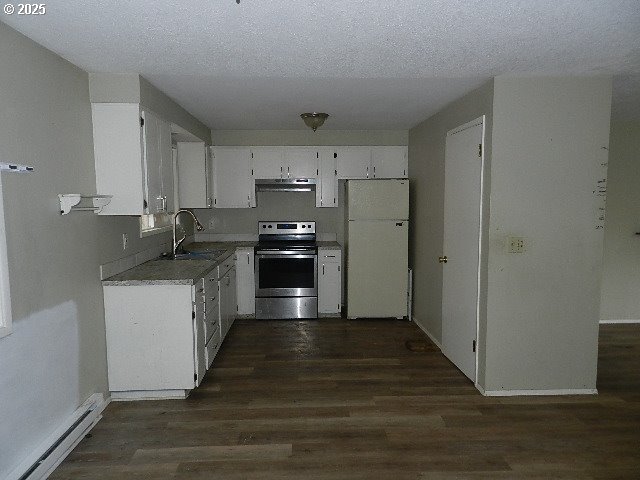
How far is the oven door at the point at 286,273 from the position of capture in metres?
4.84

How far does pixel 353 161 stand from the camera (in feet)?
16.8

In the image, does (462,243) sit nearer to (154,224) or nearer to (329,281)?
(329,281)

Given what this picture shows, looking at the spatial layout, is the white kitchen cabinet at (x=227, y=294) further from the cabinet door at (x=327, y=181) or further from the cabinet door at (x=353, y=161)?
the cabinet door at (x=353, y=161)

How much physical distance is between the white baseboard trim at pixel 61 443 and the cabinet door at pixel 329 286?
8.93 feet

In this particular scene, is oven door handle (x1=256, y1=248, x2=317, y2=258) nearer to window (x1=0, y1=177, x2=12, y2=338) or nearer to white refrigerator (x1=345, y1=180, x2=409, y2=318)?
white refrigerator (x1=345, y1=180, x2=409, y2=318)

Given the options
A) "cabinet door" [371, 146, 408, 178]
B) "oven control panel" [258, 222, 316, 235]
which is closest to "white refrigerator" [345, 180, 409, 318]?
"cabinet door" [371, 146, 408, 178]

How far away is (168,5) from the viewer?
5.81 ft

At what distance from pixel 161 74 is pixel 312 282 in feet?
9.50

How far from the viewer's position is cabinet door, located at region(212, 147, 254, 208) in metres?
5.06

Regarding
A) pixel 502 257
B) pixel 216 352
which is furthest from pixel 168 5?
pixel 216 352

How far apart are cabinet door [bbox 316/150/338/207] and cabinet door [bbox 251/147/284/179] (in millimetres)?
517

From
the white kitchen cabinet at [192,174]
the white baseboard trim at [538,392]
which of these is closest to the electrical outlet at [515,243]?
the white baseboard trim at [538,392]

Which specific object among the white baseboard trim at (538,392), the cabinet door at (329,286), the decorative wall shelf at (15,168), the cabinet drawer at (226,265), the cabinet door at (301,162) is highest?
the cabinet door at (301,162)

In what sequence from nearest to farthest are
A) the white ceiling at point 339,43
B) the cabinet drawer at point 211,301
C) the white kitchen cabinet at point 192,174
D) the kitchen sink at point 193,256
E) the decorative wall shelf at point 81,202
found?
the white ceiling at point 339,43 < the decorative wall shelf at point 81,202 < the cabinet drawer at point 211,301 < the kitchen sink at point 193,256 < the white kitchen cabinet at point 192,174
